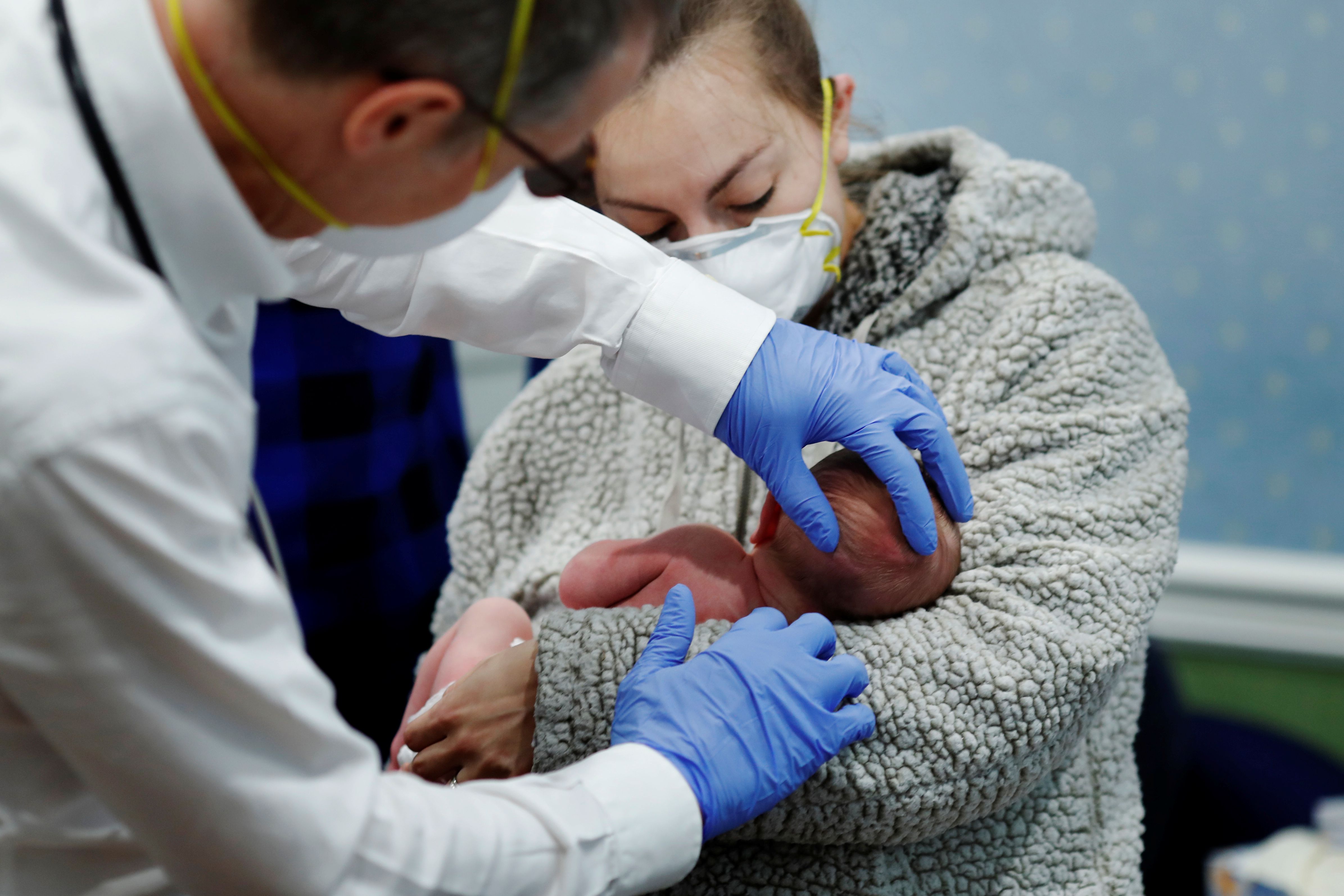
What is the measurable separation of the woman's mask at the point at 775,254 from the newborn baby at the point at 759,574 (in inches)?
8.9

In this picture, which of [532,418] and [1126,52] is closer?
[532,418]

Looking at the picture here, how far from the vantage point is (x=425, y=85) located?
2.05 feet

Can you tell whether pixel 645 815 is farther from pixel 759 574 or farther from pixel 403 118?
pixel 403 118

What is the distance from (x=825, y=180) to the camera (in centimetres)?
129

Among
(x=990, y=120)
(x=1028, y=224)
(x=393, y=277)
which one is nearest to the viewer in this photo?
(x=393, y=277)

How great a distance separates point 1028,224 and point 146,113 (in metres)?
1.01

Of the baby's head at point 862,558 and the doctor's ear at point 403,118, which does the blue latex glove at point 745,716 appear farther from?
the doctor's ear at point 403,118

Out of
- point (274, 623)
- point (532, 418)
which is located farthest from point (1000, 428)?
point (274, 623)

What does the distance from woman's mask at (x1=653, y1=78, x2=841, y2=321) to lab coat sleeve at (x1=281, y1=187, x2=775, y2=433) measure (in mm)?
87

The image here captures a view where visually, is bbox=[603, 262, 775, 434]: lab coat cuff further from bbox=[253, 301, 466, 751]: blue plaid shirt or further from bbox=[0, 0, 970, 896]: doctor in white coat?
bbox=[253, 301, 466, 751]: blue plaid shirt

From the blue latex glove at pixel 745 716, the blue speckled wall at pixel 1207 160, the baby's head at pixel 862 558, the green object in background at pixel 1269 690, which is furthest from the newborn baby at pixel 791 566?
the green object in background at pixel 1269 690

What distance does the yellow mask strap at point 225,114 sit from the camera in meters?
0.63

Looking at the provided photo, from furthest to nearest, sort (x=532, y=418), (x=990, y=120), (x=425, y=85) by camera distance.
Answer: (x=990, y=120), (x=532, y=418), (x=425, y=85)

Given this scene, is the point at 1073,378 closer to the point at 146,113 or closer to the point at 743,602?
the point at 743,602
